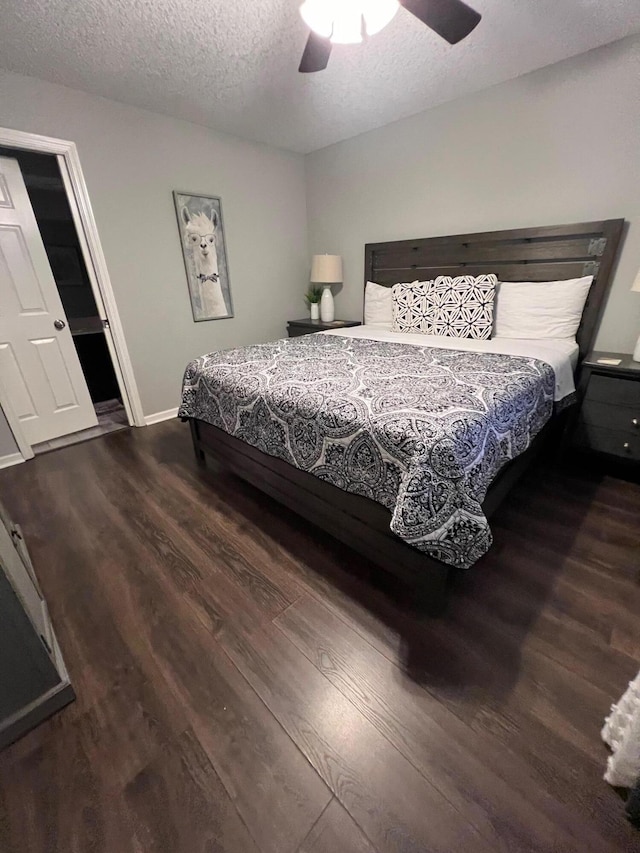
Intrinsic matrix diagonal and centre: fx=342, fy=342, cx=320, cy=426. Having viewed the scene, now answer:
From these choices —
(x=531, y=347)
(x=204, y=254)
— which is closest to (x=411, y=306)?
(x=531, y=347)

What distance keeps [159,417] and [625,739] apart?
11.3 feet

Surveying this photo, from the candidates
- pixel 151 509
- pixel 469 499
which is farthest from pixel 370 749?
pixel 151 509

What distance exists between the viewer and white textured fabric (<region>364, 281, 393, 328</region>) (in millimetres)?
3168

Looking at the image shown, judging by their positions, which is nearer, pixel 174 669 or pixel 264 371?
pixel 174 669

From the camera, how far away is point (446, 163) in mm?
2738

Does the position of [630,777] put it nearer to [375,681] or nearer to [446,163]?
[375,681]

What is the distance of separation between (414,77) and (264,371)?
223cm

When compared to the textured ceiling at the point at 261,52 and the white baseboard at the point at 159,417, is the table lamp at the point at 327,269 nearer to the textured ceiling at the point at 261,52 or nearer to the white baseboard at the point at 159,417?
the textured ceiling at the point at 261,52

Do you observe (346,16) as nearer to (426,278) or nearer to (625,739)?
(426,278)

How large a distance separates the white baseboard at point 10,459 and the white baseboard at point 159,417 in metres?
0.92

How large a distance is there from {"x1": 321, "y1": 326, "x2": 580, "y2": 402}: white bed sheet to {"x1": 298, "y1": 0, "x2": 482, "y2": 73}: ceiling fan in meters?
1.46

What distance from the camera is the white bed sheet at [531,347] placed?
2.01m

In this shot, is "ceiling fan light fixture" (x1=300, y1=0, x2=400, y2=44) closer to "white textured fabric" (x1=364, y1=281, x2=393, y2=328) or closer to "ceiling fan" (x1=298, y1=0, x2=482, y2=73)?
"ceiling fan" (x1=298, y1=0, x2=482, y2=73)

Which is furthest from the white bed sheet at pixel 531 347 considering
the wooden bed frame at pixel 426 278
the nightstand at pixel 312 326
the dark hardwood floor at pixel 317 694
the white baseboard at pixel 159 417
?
the white baseboard at pixel 159 417
